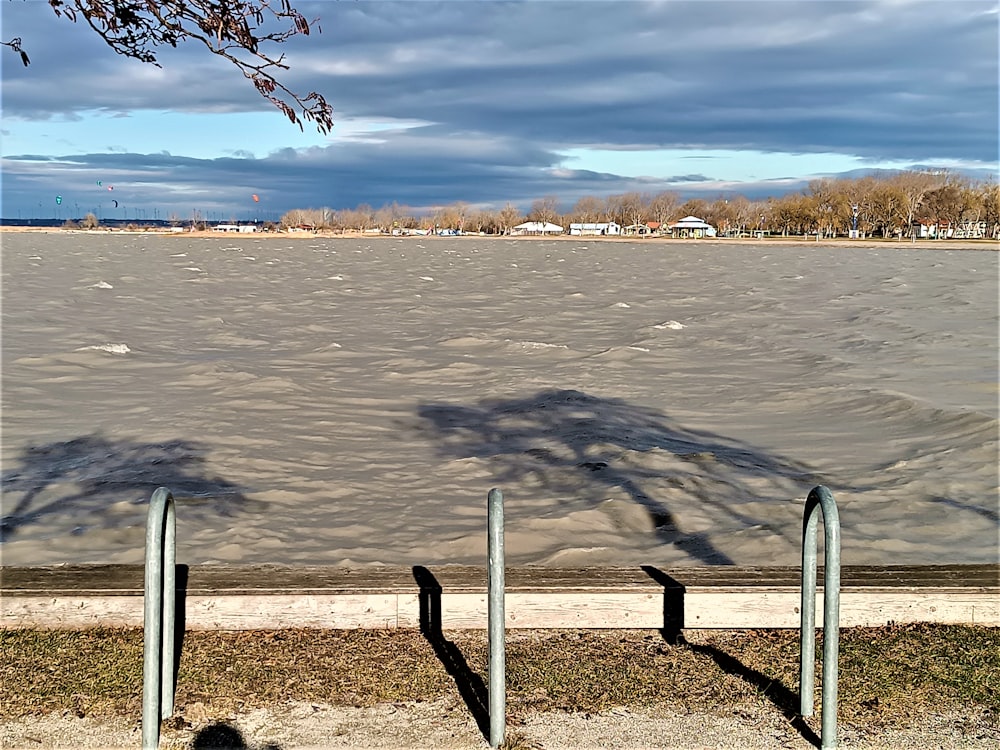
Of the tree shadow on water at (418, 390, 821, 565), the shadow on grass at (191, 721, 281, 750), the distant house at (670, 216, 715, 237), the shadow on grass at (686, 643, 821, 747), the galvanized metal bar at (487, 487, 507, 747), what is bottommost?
the tree shadow on water at (418, 390, 821, 565)

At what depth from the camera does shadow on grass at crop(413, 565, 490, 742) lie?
4531 millimetres

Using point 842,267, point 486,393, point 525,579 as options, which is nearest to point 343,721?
point 525,579

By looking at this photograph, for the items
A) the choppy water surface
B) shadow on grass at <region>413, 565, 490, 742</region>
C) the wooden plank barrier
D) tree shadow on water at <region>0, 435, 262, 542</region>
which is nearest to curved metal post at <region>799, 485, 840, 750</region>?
the wooden plank barrier

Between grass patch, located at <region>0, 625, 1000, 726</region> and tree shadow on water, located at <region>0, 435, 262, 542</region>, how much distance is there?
4.58m

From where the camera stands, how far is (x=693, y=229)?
180 metres

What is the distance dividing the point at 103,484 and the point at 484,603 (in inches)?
261

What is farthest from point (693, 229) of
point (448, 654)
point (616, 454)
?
point (448, 654)

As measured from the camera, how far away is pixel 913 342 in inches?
902

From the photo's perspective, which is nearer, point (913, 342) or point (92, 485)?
point (92, 485)

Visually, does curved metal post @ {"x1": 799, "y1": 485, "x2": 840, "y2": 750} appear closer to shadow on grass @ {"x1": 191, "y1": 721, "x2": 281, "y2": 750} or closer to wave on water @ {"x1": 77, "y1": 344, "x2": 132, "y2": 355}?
shadow on grass @ {"x1": 191, "y1": 721, "x2": 281, "y2": 750}

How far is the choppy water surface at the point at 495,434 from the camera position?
897 centimetres

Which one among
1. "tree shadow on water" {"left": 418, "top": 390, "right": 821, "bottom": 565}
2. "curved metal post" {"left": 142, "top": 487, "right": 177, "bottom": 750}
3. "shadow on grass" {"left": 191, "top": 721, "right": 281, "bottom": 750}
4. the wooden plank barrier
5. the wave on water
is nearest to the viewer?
"curved metal post" {"left": 142, "top": 487, "right": 177, "bottom": 750}

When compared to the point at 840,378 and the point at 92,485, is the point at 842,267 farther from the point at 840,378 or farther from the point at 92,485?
the point at 92,485

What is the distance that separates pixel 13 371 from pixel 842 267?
54.1 m
